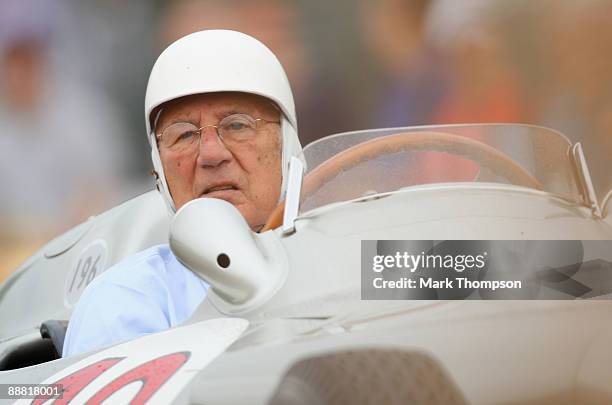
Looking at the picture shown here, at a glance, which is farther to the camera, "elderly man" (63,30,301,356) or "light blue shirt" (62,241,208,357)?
"elderly man" (63,30,301,356)

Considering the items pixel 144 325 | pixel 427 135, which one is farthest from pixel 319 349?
pixel 144 325

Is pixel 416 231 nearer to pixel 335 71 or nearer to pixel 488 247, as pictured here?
pixel 488 247

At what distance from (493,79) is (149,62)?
3.06 ft

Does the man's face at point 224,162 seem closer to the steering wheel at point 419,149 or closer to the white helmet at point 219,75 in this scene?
the white helmet at point 219,75

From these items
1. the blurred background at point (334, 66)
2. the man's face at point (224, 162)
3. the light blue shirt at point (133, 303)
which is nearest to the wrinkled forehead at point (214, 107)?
the man's face at point (224, 162)

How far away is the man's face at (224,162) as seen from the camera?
6.57 ft

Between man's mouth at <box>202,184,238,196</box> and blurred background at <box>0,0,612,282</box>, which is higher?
blurred background at <box>0,0,612,282</box>

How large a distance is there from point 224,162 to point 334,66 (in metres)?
0.28

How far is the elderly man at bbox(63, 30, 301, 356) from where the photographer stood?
5.96 feet

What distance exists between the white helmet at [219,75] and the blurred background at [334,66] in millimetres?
53

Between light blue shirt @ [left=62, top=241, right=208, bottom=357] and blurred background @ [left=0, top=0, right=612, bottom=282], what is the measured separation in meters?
0.39

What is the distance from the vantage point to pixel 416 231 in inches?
47.6

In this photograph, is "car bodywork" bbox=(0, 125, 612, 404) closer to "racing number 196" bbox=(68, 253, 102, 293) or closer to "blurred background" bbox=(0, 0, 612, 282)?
"blurred background" bbox=(0, 0, 612, 282)

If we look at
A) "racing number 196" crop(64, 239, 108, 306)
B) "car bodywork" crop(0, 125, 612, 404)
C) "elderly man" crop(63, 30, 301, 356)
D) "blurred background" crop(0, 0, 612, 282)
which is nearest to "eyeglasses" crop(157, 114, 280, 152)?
"elderly man" crop(63, 30, 301, 356)
